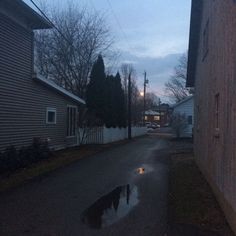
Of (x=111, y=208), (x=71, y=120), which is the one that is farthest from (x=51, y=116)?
(x=111, y=208)

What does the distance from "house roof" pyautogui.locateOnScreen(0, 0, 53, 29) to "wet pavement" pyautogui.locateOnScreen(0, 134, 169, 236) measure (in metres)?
6.31

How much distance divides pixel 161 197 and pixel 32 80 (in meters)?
10.4

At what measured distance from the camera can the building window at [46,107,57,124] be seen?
21.8 metres

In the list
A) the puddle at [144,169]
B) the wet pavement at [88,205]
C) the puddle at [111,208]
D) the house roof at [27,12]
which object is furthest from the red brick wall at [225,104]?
the house roof at [27,12]

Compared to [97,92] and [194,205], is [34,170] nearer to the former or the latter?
[194,205]

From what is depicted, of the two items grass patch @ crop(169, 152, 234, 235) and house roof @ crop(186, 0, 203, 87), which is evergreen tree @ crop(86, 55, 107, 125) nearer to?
house roof @ crop(186, 0, 203, 87)

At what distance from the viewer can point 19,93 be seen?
703 inches

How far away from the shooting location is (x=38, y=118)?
2028cm

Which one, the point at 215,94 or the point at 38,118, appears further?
the point at 38,118

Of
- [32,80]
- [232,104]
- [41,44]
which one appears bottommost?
[232,104]

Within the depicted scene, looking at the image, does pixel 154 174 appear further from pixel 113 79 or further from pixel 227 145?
pixel 113 79

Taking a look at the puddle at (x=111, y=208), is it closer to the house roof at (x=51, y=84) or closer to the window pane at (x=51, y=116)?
the house roof at (x=51, y=84)

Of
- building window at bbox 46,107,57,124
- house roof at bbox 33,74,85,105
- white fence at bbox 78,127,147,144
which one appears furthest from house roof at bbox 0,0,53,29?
white fence at bbox 78,127,147,144

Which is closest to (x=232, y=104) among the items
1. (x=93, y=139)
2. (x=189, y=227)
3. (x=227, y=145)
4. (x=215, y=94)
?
(x=227, y=145)
